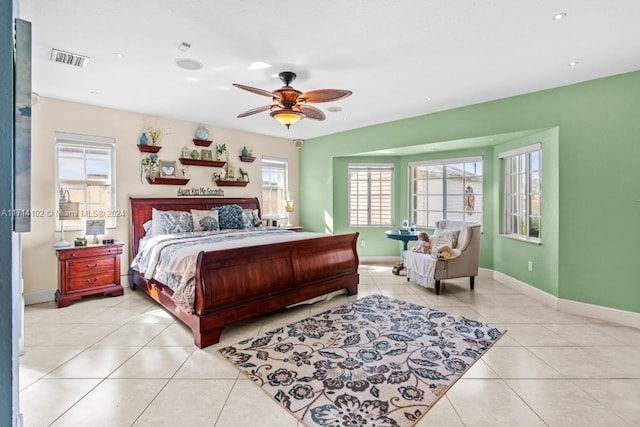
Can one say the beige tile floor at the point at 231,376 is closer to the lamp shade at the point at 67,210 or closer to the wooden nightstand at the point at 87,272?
the wooden nightstand at the point at 87,272

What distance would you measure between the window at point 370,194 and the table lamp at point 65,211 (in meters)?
4.69

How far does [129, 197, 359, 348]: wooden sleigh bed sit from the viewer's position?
2.86 meters

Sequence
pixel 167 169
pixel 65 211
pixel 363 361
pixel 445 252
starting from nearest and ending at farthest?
pixel 363 361
pixel 65 211
pixel 445 252
pixel 167 169

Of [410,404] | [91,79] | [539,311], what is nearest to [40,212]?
[91,79]

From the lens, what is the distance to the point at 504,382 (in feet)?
7.35

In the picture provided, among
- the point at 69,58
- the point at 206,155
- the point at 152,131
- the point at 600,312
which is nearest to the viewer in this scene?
the point at 69,58

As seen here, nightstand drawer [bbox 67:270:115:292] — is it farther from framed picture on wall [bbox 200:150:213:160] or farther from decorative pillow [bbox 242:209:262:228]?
framed picture on wall [bbox 200:150:213:160]

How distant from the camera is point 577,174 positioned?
3574 millimetres

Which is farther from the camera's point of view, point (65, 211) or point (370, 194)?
point (370, 194)

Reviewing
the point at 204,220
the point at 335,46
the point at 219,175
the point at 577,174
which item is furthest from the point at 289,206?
the point at 577,174

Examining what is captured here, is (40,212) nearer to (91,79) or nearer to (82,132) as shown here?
(82,132)

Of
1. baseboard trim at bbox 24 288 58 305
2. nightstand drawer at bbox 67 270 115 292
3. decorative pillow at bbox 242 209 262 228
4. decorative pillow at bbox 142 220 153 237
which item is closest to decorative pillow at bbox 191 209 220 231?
decorative pillow at bbox 242 209 262 228

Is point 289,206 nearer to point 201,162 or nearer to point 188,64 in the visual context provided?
point 201,162

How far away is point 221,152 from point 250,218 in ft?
4.55
